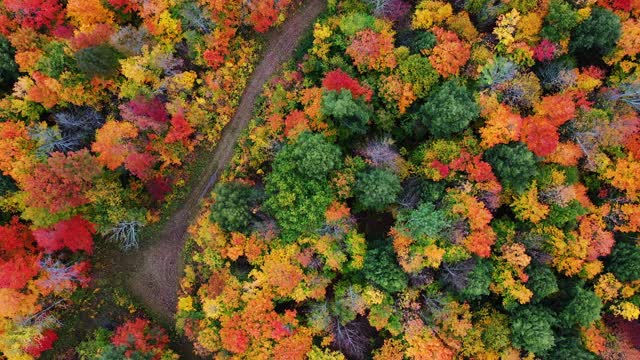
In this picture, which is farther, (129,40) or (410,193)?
(129,40)

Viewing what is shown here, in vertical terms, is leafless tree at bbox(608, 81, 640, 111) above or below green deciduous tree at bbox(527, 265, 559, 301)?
above

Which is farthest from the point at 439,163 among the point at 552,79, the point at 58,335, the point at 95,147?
the point at 58,335

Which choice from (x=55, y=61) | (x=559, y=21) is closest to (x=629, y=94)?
(x=559, y=21)

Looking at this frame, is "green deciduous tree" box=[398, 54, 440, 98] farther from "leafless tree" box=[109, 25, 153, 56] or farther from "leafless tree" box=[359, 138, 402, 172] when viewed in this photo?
"leafless tree" box=[109, 25, 153, 56]

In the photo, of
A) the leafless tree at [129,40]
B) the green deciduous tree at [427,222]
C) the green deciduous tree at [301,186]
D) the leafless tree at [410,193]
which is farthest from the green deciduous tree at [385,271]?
the leafless tree at [129,40]

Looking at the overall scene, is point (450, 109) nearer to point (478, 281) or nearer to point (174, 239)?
point (478, 281)

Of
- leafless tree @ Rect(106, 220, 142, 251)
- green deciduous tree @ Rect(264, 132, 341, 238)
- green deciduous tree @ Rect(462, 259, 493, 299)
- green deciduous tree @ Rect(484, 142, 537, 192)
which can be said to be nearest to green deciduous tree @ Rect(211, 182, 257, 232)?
green deciduous tree @ Rect(264, 132, 341, 238)

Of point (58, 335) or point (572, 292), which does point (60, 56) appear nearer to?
point (58, 335)
